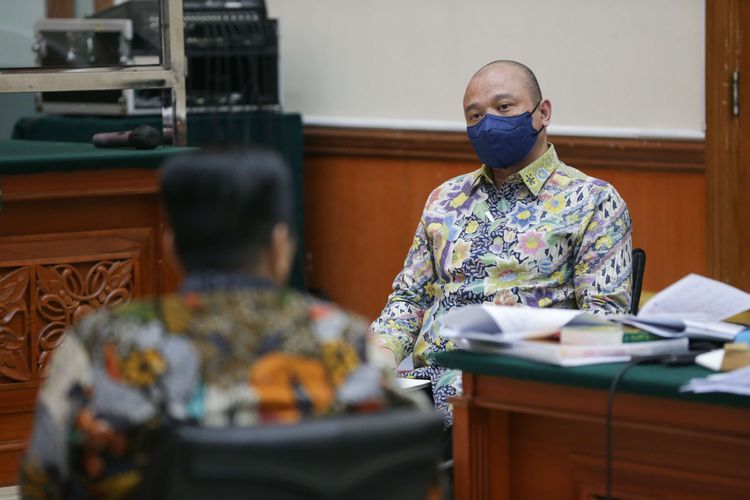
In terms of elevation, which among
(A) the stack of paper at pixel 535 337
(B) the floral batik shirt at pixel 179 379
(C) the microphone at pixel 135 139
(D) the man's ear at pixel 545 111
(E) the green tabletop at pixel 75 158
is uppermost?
(D) the man's ear at pixel 545 111

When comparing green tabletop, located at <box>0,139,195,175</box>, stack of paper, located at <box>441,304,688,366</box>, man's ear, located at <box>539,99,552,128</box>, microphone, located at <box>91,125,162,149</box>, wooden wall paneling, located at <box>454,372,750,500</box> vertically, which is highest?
man's ear, located at <box>539,99,552,128</box>

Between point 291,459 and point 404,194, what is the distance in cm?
413

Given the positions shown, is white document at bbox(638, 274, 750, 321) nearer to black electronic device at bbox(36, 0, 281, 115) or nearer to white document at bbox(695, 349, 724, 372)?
white document at bbox(695, 349, 724, 372)

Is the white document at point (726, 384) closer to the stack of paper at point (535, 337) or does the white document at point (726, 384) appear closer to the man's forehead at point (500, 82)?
the stack of paper at point (535, 337)

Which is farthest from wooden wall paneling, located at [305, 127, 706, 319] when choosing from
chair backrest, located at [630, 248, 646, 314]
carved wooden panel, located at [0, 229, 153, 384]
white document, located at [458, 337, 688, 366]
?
white document, located at [458, 337, 688, 366]

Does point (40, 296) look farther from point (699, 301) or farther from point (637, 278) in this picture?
point (699, 301)

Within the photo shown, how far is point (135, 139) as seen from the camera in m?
3.52

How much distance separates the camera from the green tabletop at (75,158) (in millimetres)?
3240

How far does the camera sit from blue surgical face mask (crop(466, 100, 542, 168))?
10.3ft

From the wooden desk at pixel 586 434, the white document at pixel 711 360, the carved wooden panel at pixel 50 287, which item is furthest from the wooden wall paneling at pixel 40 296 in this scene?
the white document at pixel 711 360

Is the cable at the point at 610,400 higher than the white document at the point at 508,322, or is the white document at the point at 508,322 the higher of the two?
the white document at the point at 508,322

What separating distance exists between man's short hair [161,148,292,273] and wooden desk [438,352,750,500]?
0.87 m

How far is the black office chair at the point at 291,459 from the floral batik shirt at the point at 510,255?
141 cm

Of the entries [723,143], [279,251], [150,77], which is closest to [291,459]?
[279,251]
